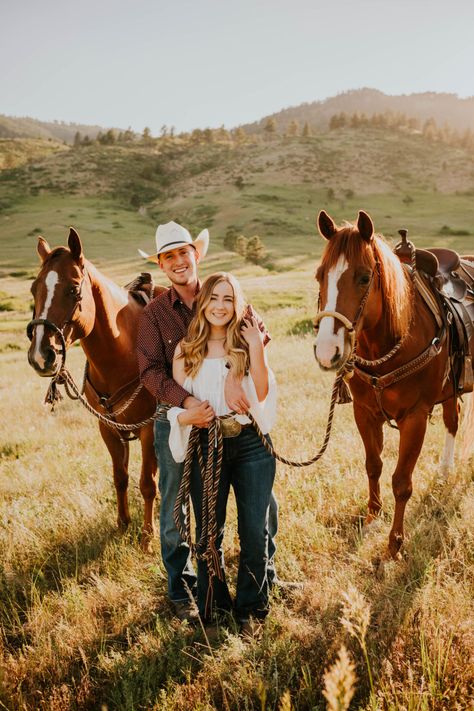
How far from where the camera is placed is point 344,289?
294cm

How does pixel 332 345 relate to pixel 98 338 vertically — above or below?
above

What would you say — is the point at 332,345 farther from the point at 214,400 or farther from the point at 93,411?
the point at 93,411

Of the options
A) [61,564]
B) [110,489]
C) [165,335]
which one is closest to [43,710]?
[61,564]

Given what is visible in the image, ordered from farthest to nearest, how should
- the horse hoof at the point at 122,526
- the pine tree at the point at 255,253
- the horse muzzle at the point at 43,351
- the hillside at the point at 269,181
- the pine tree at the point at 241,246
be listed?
1. the hillside at the point at 269,181
2. the pine tree at the point at 241,246
3. the pine tree at the point at 255,253
4. the horse hoof at the point at 122,526
5. the horse muzzle at the point at 43,351

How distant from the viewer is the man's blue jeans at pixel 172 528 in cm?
313

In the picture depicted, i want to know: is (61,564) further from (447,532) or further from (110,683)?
(447,532)

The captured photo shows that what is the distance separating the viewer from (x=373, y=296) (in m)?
3.18

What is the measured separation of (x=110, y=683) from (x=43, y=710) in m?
0.36

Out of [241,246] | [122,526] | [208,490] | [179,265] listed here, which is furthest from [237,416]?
[241,246]

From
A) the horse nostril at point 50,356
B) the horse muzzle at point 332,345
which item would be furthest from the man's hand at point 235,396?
the horse nostril at point 50,356

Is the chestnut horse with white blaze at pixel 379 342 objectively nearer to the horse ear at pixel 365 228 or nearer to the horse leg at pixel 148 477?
the horse ear at pixel 365 228

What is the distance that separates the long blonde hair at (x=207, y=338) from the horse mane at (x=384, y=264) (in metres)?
0.68

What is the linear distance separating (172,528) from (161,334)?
134 centimetres

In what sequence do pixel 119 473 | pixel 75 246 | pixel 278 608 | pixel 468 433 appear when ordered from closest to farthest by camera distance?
pixel 278 608 → pixel 75 246 → pixel 119 473 → pixel 468 433
